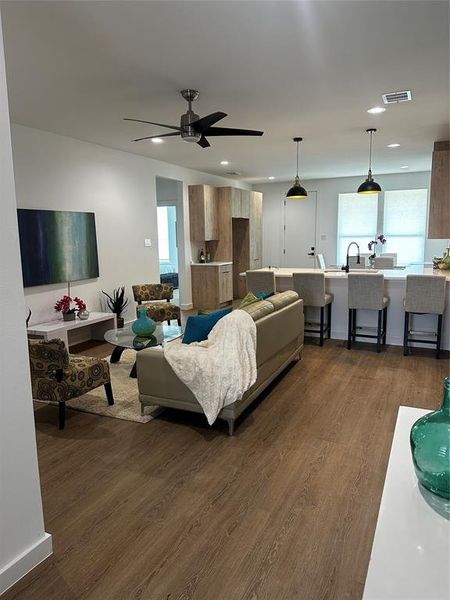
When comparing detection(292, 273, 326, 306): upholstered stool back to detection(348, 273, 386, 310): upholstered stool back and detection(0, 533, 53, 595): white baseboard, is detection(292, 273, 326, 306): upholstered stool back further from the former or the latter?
detection(0, 533, 53, 595): white baseboard

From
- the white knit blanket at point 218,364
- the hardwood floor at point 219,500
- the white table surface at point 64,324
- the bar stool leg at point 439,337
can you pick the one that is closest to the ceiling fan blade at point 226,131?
the white knit blanket at point 218,364

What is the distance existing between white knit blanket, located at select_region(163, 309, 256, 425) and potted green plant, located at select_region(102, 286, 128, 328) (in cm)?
297

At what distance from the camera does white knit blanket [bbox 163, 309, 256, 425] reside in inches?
118

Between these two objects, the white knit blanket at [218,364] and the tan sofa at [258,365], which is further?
the tan sofa at [258,365]

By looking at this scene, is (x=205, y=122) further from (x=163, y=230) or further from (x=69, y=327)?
(x=163, y=230)

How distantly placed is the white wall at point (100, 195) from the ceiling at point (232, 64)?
1.05ft

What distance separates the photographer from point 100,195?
19.4 ft

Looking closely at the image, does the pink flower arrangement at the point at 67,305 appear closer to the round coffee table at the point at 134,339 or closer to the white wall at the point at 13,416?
the round coffee table at the point at 134,339

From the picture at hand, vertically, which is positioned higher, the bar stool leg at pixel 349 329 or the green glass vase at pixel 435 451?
the green glass vase at pixel 435 451

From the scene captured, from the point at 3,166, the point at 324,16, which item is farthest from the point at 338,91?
the point at 3,166

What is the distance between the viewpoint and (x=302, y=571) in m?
1.90

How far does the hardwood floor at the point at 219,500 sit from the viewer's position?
73.5 inches

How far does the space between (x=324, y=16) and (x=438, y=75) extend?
1488mm

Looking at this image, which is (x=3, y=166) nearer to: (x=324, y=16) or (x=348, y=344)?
(x=324, y=16)
